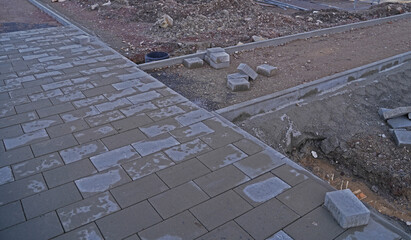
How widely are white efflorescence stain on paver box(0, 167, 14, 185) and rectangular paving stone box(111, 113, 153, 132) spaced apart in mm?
1264

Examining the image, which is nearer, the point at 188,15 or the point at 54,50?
the point at 54,50

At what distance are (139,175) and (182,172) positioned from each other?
44 cm

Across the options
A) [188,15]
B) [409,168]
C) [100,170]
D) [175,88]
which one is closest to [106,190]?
[100,170]

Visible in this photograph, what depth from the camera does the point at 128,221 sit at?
2.83m

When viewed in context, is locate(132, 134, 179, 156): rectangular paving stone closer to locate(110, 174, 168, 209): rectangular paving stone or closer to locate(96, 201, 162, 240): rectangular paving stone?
locate(110, 174, 168, 209): rectangular paving stone

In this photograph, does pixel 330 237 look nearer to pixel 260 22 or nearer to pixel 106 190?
pixel 106 190

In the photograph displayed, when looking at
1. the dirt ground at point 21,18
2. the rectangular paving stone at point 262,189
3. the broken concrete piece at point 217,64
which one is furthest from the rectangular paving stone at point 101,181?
the dirt ground at point 21,18

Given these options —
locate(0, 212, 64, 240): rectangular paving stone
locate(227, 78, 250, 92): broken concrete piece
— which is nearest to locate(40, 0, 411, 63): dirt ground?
locate(227, 78, 250, 92): broken concrete piece

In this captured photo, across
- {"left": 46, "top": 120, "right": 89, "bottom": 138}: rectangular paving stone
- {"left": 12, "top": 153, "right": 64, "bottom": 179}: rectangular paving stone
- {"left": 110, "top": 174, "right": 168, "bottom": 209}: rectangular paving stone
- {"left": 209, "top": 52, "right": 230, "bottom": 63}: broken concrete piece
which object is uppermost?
{"left": 209, "top": 52, "right": 230, "bottom": 63}: broken concrete piece

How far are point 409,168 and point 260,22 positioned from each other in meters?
7.39

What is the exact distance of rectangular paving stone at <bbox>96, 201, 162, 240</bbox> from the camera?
107 inches

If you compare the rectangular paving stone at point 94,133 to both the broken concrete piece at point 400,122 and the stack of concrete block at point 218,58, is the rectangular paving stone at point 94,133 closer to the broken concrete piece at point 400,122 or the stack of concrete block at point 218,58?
the stack of concrete block at point 218,58

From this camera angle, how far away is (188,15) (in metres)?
11.2

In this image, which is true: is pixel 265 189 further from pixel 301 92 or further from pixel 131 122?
pixel 301 92
